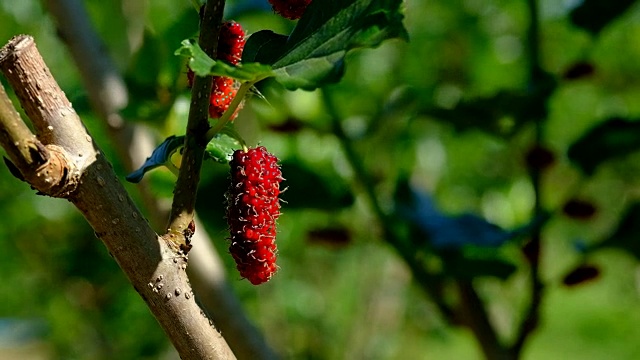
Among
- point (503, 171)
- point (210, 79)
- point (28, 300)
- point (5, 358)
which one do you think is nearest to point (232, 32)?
point (210, 79)

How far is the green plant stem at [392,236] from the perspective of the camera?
878 mm

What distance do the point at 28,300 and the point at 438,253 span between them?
3.43 ft

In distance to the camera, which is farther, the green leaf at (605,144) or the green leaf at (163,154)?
the green leaf at (605,144)

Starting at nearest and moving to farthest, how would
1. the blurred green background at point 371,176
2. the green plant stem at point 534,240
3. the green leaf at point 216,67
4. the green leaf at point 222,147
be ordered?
the green leaf at point 216,67 < the green leaf at point 222,147 < the green plant stem at point 534,240 < the blurred green background at point 371,176

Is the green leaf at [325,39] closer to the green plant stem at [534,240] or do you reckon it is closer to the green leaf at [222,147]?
the green leaf at [222,147]

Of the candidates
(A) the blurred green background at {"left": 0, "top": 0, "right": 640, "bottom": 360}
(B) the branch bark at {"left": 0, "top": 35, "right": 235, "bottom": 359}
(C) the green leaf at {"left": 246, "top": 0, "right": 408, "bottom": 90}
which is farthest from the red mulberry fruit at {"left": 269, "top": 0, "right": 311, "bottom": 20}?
(A) the blurred green background at {"left": 0, "top": 0, "right": 640, "bottom": 360}

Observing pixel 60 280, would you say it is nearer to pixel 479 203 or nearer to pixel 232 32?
pixel 479 203

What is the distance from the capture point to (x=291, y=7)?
1.43 ft

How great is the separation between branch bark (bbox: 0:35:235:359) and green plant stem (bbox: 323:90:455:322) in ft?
1.60

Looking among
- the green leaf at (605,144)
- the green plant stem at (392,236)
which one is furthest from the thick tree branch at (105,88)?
the green leaf at (605,144)

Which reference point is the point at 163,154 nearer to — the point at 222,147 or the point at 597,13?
the point at 222,147

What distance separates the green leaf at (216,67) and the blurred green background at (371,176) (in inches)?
17.0

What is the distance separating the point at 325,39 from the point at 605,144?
56 centimetres

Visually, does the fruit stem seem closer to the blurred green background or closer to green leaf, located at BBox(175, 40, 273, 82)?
green leaf, located at BBox(175, 40, 273, 82)
